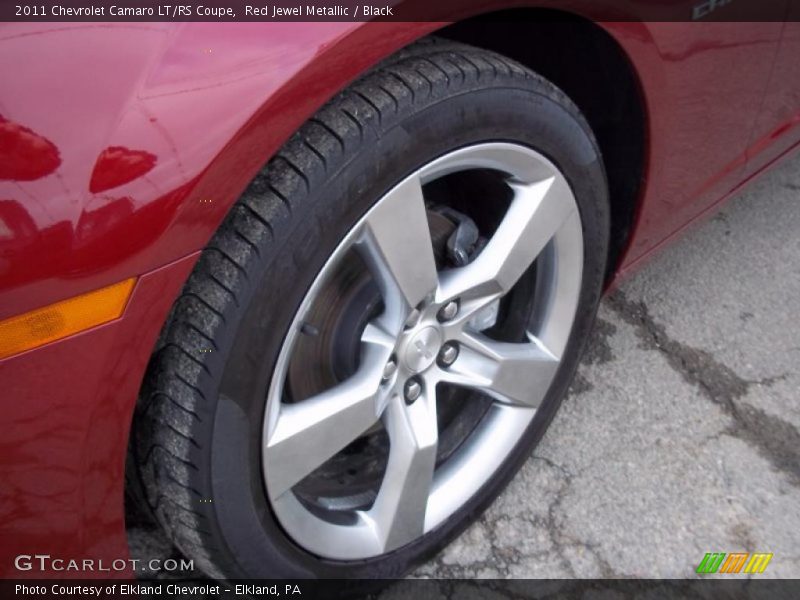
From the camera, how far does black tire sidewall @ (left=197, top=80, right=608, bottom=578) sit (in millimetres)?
1126

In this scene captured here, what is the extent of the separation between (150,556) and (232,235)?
85cm

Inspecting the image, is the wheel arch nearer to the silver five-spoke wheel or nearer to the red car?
the red car

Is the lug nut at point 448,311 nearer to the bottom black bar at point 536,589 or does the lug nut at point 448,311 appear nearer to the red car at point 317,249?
the red car at point 317,249

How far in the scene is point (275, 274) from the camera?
112 centimetres

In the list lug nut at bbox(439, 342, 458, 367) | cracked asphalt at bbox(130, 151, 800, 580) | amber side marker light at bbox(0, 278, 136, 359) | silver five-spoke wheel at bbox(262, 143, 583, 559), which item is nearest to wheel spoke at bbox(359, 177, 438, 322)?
silver five-spoke wheel at bbox(262, 143, 583, 559)

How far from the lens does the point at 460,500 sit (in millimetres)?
1635

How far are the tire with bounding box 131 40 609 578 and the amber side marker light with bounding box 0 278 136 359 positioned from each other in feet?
0.39

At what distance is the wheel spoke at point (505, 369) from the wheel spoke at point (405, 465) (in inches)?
3.5

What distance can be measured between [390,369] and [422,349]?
0.22 ft

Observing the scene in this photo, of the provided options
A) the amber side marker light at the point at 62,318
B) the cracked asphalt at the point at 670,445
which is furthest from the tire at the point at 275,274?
the cracked asphalt at the point at 670,445

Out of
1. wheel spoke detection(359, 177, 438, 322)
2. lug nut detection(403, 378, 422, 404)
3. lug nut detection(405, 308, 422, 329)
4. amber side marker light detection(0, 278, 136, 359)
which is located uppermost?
amber side marker light detection(0, 278, 136, 359)

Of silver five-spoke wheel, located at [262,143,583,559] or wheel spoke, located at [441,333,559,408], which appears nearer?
silver five-spoke wheel, located at [262,143,583,559]

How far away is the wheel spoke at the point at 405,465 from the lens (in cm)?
147

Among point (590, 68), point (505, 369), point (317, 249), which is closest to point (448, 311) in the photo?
point (505, 369)
